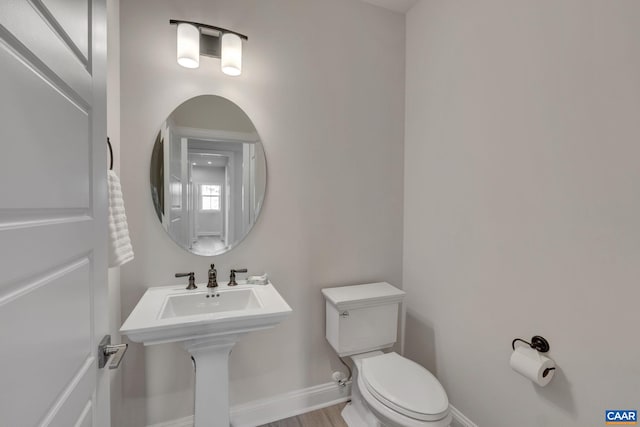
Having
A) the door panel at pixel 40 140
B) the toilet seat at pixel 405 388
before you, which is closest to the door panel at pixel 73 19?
the door panel at pixel 40 140

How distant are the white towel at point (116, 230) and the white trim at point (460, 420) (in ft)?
6.19

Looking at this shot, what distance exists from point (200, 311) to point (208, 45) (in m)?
1.46

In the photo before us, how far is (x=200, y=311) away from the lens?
1539mm

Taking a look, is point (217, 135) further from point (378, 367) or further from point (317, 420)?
point (317, 420)

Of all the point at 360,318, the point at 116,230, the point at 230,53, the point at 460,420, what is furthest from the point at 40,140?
the point at 460,420

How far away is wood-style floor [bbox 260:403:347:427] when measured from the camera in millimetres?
1744

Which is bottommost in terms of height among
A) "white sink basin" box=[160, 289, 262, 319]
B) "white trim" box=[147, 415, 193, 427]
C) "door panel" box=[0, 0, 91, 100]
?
"white trim" box=[147, 415, 193, 427]

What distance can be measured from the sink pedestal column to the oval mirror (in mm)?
550

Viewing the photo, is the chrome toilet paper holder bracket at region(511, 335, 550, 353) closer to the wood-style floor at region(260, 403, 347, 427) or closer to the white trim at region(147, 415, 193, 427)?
the wood-style floor at region(260, 403, 347, 427)

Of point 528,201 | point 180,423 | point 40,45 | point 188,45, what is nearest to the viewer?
point 40,45

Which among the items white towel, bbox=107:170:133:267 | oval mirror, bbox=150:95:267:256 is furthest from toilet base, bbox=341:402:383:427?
white towel, bbox=107:170:133:267

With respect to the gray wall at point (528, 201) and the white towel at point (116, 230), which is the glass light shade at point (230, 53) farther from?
the gray wall at point (528, 201)

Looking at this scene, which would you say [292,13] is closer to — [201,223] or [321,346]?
[201,223]

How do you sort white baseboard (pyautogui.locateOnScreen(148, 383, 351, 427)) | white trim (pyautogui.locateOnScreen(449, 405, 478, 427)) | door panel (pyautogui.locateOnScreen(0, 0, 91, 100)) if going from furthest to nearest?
1. white baseboard (pyautogui.locateOnScreen(148, 383, 351, 427))
2. white trim (pyautogui.locateOnScreen(449, 405, 478, 427))
3. door panel (pyautogui.locateOnScreen(0, 0, 91, 100))
